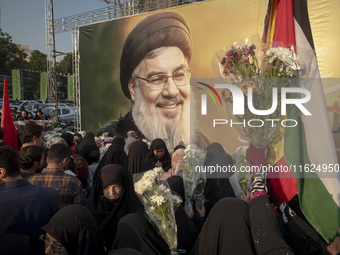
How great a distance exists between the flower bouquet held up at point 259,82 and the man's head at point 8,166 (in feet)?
6.17

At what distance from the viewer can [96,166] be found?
472 cm

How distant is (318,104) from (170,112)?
7.92m

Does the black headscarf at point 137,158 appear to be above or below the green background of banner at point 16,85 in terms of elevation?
below

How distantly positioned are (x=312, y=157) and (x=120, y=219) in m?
1.52

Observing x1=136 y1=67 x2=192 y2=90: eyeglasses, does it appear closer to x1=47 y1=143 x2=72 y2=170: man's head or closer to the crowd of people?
the crowd of people

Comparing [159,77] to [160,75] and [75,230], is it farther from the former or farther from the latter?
[75,230]

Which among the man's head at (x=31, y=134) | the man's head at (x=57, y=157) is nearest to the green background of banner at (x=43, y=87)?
the man's head at (x=31, y=134)

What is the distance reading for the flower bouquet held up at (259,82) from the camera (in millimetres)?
2184

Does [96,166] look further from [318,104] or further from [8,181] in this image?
[318,104]

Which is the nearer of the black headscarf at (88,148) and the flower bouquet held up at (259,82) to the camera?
the flower bouquet held up at (259,82)

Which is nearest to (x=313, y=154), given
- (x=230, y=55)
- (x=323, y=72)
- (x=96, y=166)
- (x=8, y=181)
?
(x=230, y=55)

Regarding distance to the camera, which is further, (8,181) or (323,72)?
(323,72)

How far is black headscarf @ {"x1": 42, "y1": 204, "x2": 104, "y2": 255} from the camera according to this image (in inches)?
79.3

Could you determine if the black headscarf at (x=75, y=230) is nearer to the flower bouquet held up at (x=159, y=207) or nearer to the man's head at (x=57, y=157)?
the flower bouquet held up at (x=159, y=207)
